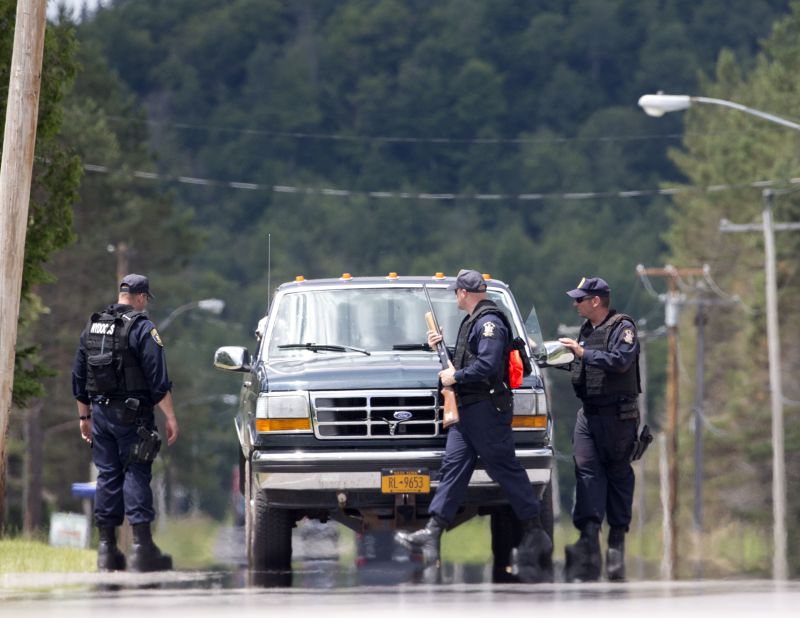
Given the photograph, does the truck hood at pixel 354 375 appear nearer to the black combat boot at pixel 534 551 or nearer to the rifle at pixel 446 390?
the rifle at pixel 446 390

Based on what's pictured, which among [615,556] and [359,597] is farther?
[615,556]

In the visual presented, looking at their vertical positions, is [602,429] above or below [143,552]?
above

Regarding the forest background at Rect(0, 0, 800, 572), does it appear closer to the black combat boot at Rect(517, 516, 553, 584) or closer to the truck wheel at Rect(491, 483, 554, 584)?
the truck wheel at Rect(491, 483, 554, 584)

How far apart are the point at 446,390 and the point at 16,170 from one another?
16.1 feet

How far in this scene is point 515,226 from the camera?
468 ft

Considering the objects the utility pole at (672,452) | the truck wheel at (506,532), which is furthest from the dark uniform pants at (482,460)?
the utility pole at (672,452)

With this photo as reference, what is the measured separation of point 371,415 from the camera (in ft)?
43.3

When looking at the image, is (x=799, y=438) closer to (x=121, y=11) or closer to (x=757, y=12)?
(x=757, y=12)

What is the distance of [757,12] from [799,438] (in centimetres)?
12459

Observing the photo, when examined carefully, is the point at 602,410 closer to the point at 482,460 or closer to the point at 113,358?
the point at 482,460

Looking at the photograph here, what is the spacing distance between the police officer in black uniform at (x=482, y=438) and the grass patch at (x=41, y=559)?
2897 mm

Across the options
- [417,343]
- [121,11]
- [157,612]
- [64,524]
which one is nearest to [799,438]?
[64,524]

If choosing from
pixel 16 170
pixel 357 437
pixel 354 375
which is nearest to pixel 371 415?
pixel 357 437

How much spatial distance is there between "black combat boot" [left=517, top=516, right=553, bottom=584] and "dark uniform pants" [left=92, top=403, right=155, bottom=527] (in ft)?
8.90
